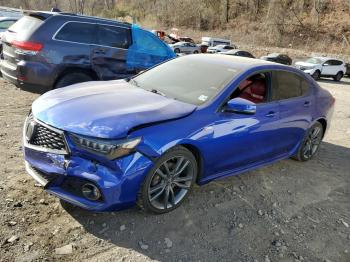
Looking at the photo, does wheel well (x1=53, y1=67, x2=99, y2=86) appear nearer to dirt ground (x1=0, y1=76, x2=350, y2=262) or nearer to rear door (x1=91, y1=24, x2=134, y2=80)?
rear door (x1=91, y1=24, x2=134, y2=80)

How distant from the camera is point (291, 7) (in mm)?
52969

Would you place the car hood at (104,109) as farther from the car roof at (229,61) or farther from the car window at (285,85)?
the car window at (285,85)

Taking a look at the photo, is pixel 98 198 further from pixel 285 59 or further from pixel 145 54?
pixel 285 59

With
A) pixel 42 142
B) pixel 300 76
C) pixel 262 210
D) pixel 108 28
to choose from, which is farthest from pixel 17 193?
pixel 108 28

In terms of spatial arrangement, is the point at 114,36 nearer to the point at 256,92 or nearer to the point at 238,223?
the point at 256,92

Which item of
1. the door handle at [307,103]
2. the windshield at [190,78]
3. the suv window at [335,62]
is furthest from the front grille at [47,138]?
the suv window at [335,62]

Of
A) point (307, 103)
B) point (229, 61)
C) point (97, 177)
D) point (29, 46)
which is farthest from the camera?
point (29, 46)

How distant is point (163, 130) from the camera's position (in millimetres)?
3734

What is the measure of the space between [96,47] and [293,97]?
4017 millimetres

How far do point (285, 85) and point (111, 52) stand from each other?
383cm

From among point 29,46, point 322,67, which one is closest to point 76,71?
point 29,46

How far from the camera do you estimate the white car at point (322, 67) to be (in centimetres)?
2528

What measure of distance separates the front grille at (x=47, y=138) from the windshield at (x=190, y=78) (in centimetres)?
143

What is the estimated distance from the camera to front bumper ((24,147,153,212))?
3.45 metres
